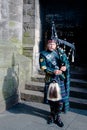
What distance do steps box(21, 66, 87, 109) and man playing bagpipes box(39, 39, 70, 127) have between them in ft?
3.56

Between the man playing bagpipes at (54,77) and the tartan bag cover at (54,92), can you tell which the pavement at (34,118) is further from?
the tartan bag cover at (54,92)

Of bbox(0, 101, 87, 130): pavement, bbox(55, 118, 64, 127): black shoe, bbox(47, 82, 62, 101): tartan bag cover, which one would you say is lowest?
bbox(0, 101, 87, 130): pavement

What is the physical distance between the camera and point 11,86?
707cm

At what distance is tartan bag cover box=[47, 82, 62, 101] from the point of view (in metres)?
5.71

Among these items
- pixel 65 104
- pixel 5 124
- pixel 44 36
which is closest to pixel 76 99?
pixel 65 104

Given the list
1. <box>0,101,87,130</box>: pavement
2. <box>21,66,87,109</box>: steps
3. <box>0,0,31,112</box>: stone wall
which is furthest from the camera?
<box>21,66,87,109</box>: steps

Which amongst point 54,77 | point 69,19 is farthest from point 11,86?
point 69,19

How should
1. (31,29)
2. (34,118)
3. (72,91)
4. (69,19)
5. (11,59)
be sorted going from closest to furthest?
1. (34,118)
2. (11,59)
3. (72,91)
4. (31,29)
5. (69,19)

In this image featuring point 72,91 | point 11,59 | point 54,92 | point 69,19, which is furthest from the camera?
point 69,19

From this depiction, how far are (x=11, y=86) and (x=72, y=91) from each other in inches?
60.8

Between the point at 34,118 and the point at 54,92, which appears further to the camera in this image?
the point at 34,118

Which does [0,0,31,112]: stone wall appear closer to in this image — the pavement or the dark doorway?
the pavement

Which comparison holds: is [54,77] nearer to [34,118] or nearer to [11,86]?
[34,118]

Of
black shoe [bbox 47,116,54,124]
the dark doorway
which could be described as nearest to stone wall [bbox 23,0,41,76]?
the dark doorway
